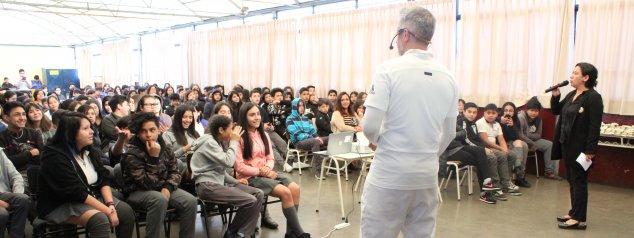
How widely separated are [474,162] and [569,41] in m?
2.40

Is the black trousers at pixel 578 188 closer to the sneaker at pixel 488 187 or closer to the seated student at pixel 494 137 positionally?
the sneaker at pixel 488 187

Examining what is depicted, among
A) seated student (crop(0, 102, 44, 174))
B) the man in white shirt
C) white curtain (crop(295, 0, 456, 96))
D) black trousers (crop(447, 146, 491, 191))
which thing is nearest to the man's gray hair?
the man in white shirt

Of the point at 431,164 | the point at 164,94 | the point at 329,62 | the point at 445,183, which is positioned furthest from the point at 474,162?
the point at 164,94

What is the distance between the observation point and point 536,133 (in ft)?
20.2

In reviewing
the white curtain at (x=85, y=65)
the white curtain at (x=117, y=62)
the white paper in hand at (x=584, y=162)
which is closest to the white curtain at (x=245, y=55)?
the white curtain at (x=117, y=62)

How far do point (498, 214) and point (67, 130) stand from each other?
376 centimetres

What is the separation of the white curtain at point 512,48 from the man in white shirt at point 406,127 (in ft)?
16.2

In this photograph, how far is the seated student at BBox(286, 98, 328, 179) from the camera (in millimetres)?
6086

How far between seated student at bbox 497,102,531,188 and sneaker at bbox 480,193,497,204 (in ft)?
3.24

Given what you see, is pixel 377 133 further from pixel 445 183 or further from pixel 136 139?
pixel 445 183

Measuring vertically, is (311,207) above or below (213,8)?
below

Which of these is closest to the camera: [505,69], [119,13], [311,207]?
[311,207]

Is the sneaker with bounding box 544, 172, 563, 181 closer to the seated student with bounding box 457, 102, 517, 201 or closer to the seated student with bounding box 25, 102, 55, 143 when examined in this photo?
the seated student with bounding box 457, 102, 517, 201

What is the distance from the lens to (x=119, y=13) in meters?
12.1
